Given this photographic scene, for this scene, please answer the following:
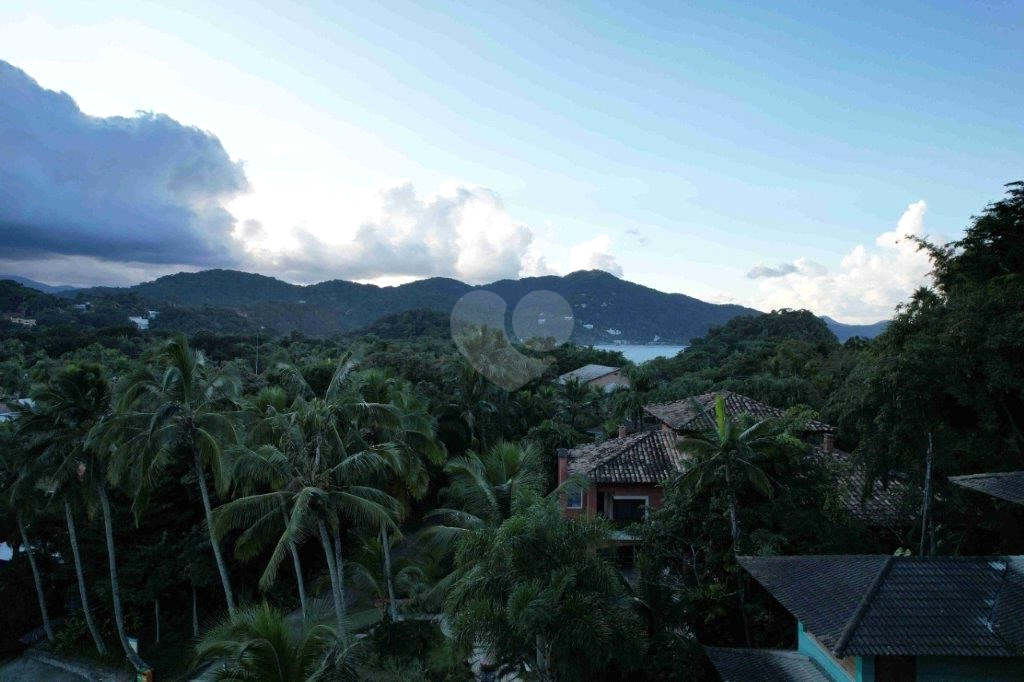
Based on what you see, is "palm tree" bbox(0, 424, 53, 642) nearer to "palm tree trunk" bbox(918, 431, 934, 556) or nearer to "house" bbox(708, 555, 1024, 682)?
"house" bbox(708, 555, 1024, 682)

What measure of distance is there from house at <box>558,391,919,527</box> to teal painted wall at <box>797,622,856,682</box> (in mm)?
7110

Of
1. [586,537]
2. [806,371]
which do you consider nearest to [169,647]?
[586,537]

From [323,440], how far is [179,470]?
10.5 metres

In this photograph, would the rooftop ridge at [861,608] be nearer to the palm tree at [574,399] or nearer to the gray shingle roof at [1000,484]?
the gray shingle roof at [1000,484]

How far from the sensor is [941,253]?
63.8 feet

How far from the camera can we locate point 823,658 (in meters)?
10.7

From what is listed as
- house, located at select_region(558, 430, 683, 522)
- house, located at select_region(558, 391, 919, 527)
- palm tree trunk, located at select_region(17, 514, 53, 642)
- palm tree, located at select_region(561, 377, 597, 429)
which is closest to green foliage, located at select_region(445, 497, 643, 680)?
house, located at select_region(558, 391, 919, 527)

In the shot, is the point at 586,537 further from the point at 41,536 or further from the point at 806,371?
the point at 806,371

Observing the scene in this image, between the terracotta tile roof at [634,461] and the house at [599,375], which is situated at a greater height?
the terracotta tile roof at [634,461]

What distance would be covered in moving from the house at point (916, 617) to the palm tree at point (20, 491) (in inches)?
805

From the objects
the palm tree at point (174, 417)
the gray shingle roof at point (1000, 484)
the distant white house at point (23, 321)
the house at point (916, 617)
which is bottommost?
the house at point (916, 617)

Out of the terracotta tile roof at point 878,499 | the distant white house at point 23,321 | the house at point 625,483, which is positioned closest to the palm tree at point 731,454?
the terracotta tile roof at point 878,499

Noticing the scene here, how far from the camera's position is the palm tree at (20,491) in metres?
19.6

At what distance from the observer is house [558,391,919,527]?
19.3 meters
